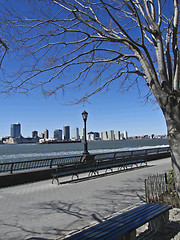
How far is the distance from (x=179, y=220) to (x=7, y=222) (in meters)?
4.30

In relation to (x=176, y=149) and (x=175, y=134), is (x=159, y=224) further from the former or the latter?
(x=175, y=134)

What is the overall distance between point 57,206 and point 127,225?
11.4 ft

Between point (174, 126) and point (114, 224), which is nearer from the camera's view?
point (114, 224)

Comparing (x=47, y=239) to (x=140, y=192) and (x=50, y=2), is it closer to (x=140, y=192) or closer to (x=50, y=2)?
(x=140, y=192)

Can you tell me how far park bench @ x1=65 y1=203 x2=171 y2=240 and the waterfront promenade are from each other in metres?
1.36

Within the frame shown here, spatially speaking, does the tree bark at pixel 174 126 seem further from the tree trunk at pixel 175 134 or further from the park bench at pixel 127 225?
the park bench at pixel 127 225

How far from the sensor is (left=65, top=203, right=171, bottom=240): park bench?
9.91 ft

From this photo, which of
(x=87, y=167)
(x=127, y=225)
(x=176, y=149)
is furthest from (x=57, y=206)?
(x=87, y=167)

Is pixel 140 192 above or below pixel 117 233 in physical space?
below

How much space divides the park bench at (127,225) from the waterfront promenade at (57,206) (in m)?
1.36

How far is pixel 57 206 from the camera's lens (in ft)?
20.5

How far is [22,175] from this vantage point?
10.1 m

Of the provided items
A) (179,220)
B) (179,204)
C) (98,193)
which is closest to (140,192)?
(98,193)

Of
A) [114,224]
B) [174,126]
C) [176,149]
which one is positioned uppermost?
[174,126]
